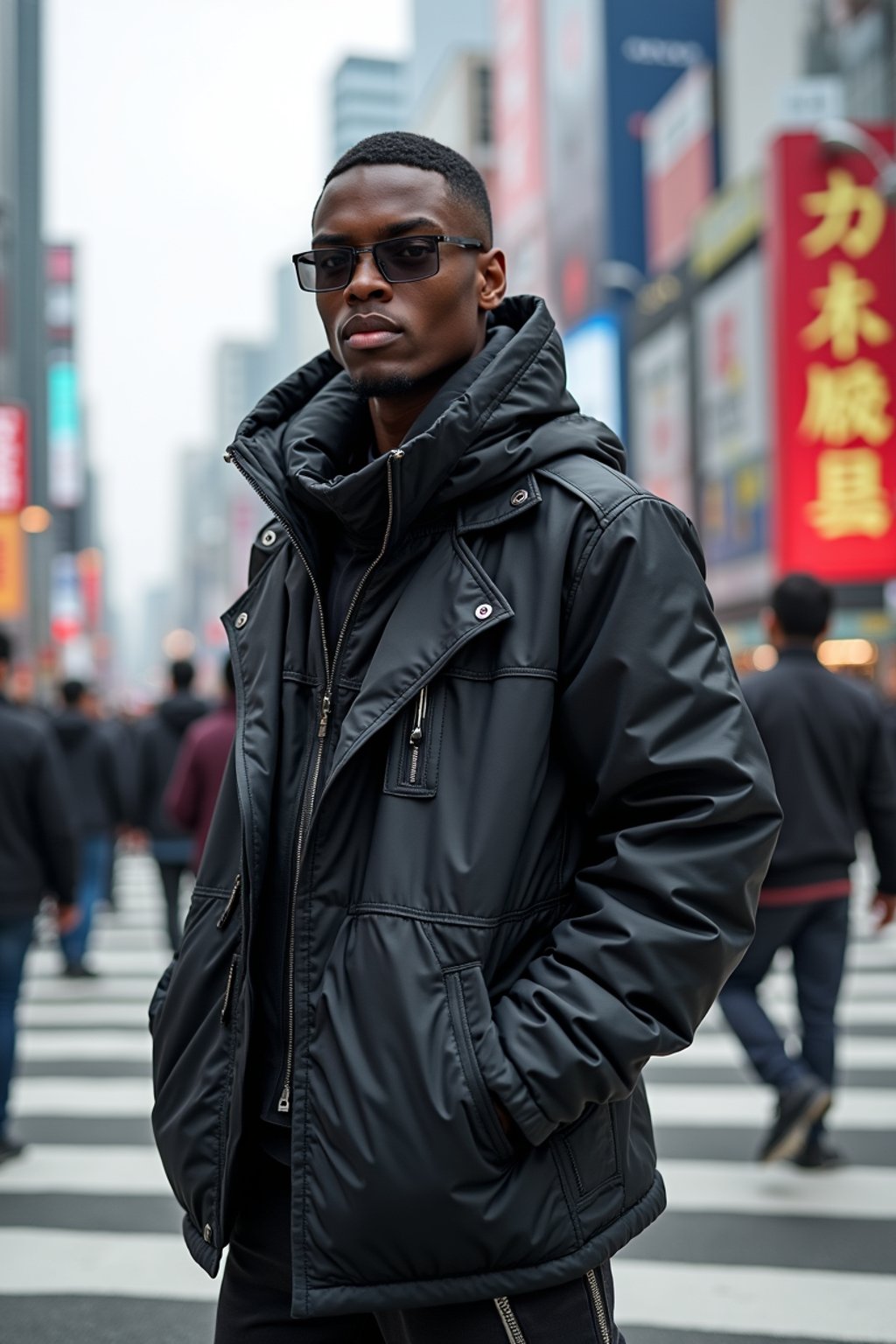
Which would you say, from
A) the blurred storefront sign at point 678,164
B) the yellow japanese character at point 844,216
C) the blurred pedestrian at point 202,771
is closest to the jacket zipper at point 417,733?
the blurred pedestrian at point 202,771

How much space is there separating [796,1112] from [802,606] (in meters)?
1.82

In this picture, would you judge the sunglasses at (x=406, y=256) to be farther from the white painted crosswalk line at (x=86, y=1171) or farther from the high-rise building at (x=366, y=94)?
the high-rise building at (x=366, y=94)

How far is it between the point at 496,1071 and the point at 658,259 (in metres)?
52.6

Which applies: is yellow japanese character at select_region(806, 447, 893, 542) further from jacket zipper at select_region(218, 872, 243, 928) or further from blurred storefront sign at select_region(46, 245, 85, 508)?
blurred storefront sign at select_region(46, 245, 85, 508)

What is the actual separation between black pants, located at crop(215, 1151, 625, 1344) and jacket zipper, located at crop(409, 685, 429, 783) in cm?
61

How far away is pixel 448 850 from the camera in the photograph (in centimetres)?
197

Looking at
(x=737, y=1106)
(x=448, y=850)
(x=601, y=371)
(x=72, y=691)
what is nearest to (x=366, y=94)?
(x=601, y=371)

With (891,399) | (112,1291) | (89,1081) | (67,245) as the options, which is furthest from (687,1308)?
(67,245)

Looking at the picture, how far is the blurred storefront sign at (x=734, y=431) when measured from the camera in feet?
112


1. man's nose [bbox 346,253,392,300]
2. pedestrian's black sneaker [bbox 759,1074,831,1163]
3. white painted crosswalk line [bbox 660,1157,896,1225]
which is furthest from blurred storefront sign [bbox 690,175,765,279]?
man's nose [bbox 346,253,392,300]

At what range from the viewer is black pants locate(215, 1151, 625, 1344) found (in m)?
1.98

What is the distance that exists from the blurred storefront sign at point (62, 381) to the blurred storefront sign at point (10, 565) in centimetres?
4467

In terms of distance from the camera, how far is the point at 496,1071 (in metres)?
1.90

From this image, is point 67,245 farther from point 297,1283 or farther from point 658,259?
point 297,1283
